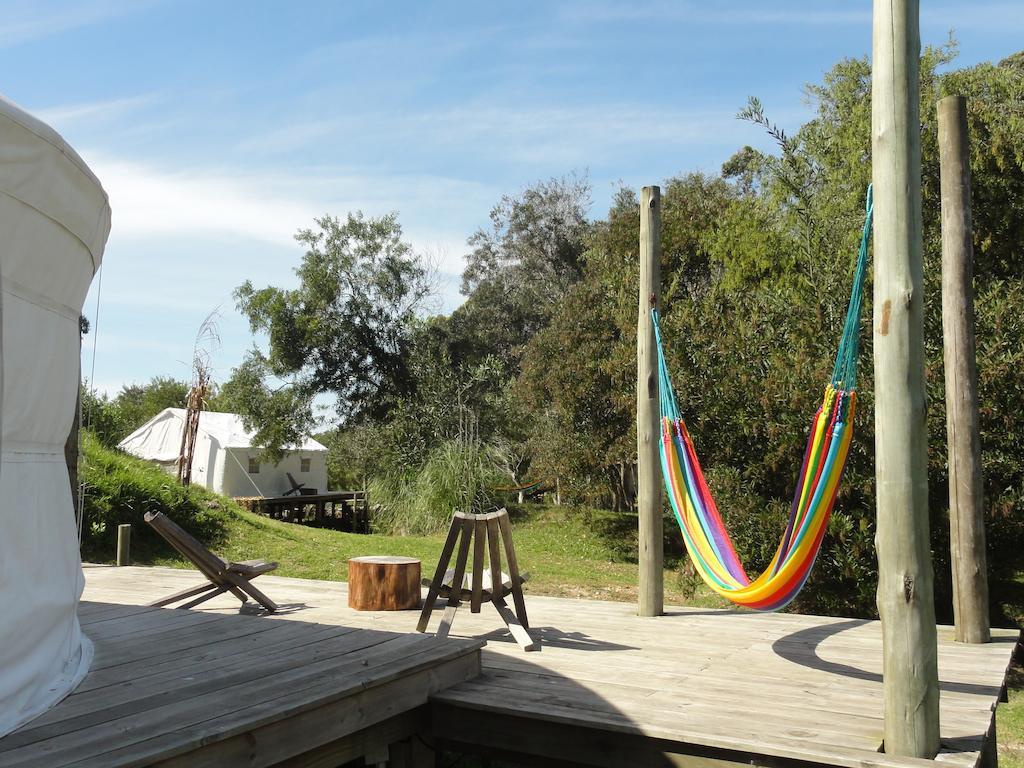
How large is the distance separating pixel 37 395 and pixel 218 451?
17185 mm

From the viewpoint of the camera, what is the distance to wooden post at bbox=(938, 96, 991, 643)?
4.62 metres

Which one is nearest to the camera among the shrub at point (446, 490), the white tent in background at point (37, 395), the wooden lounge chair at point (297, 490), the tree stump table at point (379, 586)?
the white tent in background at point (37, 395)

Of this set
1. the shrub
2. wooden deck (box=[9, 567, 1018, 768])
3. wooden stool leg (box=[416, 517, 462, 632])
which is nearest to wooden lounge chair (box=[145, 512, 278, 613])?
wooden deck (box=[9, 567, 1018, 768])

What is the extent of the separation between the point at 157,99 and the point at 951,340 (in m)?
6.80

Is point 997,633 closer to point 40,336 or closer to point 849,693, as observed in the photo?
point 849,693

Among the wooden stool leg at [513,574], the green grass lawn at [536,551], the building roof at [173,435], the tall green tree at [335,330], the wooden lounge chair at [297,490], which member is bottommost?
the green grass lawn at [536,551]

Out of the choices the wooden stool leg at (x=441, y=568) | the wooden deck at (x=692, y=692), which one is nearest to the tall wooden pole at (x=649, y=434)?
the wooden deck at (x=692, y=692)

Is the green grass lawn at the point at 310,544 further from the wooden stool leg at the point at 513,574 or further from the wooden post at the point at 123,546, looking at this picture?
the wooden stool leg at the point at 513,574

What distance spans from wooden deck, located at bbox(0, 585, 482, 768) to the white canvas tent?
15.8m

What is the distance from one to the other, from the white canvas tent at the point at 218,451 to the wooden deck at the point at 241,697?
622 inches

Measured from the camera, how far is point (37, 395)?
300cm

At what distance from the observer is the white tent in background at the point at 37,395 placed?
274 centimetres

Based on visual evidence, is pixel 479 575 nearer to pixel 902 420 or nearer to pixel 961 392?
pixel 902 420

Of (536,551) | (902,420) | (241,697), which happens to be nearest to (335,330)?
(536,551)
